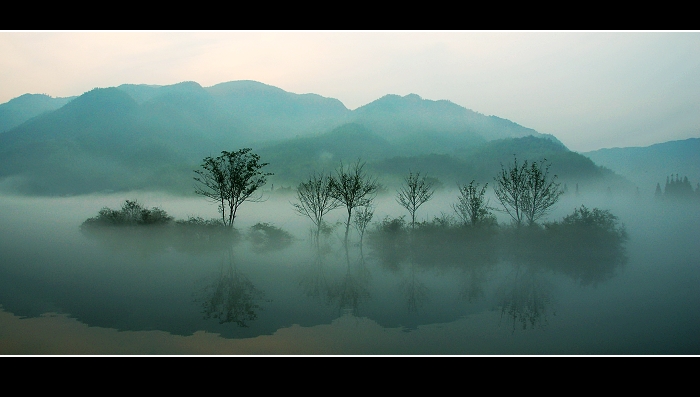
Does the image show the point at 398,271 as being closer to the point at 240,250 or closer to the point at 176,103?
the point at 240,250

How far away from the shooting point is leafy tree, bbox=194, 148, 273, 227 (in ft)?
36.2

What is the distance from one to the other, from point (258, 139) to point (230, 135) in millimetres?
905

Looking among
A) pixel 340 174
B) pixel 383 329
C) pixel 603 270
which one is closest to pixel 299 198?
pixel 340 174

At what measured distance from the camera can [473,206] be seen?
1220 cm

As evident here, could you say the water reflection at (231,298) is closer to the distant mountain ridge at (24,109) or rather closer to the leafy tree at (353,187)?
the leafy tree at (353,187)

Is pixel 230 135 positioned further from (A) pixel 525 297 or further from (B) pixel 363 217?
(A) pixel 525 297

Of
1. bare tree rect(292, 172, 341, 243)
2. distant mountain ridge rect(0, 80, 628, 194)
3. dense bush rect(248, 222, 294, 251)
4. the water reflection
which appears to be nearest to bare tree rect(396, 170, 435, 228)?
distant mountain ridge rect(0, 80, 628, 194)

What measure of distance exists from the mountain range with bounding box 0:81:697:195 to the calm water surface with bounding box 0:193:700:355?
100cm

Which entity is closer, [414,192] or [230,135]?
[230,135]

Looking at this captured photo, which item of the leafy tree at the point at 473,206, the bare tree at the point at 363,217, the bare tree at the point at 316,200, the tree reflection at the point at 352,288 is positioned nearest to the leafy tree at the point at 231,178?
the bare tree at the point at 316,200

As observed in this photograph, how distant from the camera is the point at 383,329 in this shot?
6906mm

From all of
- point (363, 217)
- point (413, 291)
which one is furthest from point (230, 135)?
point (413, 291)

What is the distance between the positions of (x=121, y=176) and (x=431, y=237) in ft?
33.9

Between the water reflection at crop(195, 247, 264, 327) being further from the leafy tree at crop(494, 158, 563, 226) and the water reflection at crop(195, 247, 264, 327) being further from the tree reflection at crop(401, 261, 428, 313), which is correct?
the leafy tree at crop(494, 158, 563, 226)
